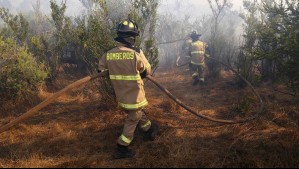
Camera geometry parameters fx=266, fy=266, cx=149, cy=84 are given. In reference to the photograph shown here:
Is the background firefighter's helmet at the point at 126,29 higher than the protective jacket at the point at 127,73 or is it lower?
higher

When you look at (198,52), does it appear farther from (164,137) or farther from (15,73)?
(15,73)

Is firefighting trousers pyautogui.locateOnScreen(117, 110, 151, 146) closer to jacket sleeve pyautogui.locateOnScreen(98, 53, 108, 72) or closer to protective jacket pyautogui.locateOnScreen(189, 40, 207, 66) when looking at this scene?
jacket sleeve pyautogui.locateOnScreen(98, 53, 108, 72)

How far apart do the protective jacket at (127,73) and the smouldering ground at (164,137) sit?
0.83m

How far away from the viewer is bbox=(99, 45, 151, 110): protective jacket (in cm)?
394

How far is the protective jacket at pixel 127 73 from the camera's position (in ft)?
12.9

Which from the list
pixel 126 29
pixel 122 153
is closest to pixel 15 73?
pixel 126 29

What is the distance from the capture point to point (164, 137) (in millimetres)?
4594

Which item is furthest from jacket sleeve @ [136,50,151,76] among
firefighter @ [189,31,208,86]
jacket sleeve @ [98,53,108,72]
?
firefighter @ [189,31,208,86]

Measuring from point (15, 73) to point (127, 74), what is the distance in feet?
13.2

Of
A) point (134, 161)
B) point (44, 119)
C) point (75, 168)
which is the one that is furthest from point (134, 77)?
point (44, 119)

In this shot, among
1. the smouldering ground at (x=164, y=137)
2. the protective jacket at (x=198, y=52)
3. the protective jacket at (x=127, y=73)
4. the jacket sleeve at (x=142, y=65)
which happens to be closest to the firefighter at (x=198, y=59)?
the protective jacket at (x=198, y=52)

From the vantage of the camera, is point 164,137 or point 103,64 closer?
point 103,64

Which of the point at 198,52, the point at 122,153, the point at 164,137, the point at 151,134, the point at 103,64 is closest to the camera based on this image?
the point at 122,153

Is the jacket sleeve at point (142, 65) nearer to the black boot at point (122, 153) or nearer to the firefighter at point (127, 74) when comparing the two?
the firefighter at point (127, 74)
